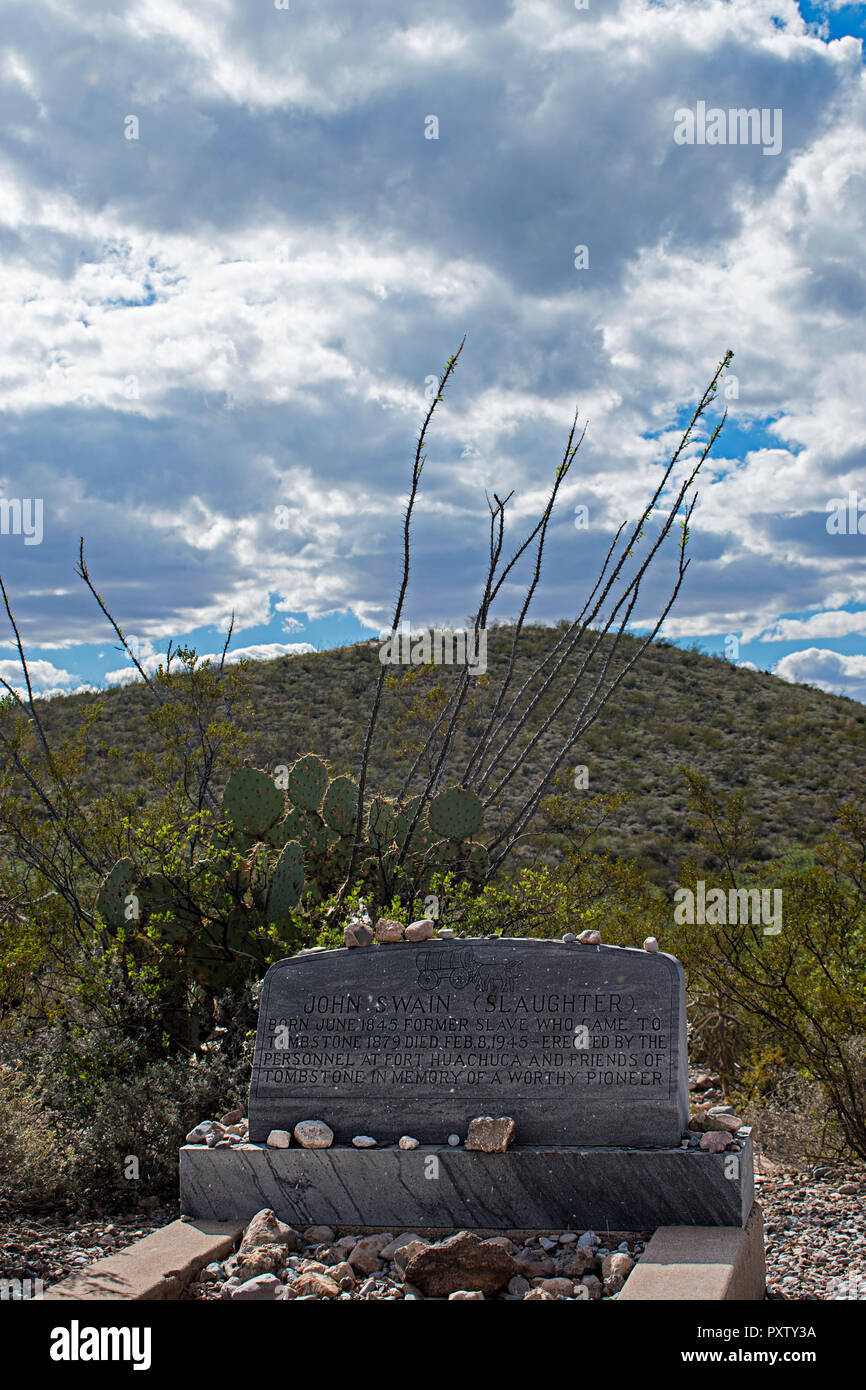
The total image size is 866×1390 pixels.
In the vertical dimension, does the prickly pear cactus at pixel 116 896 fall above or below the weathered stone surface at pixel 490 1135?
above

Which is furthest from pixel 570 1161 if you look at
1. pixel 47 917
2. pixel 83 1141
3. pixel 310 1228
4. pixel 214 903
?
pixel 47 917

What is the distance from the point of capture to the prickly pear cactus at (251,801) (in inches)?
293

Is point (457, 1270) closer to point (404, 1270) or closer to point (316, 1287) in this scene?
point (404, 1270)

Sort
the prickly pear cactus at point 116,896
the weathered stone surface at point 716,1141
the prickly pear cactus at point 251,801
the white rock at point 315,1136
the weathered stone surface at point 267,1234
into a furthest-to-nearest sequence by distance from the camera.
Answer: the prickly pear cactus at point 251,801 → the prickly pear cactus at point 116,896 → the white rock at point 315,1136 → the weathered stone surface at point 716,1141 → the weathered stone surface at point 267,1234

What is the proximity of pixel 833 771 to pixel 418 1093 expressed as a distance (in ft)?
89.1

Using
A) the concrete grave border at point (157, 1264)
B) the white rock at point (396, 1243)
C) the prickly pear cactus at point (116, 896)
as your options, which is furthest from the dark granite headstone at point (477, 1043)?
the prickly pear cactus at point (116, 896)

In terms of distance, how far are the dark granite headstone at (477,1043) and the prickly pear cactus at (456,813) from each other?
2.27 m

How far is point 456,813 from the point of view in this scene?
7.56 metres

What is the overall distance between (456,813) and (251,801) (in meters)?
1.42

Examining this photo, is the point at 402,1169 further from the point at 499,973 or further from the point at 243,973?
the point at 243,973

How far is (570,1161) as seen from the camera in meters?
4.75

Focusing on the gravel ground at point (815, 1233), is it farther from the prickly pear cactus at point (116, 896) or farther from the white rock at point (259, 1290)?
the prickly pear cactus at point (116, 896)

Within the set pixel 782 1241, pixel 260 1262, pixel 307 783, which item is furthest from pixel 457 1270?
pixel 307 783
